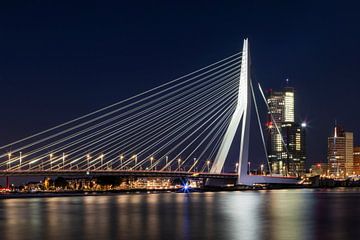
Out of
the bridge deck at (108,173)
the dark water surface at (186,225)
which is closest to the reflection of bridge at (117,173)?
the bridge deck at (108,173)

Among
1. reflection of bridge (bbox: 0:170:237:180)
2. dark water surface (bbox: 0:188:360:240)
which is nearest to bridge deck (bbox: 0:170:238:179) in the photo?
reflection of bridge (bbox: 0:170:237:180)

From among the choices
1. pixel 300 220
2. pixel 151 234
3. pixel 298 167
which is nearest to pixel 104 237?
pixel 151 234

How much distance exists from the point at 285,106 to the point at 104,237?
157m

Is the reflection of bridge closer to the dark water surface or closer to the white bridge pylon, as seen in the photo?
the white bridge pylon

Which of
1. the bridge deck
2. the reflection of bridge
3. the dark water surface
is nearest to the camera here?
the dark water surface

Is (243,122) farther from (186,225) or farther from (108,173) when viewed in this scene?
(186,225)

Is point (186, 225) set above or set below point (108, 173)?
below

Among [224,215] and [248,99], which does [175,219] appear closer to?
[224,215]

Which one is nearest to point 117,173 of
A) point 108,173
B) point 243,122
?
point 108,173

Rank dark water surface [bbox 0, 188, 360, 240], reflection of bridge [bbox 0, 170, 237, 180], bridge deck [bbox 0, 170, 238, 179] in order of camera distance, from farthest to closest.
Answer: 1. reflection of bridge [bbox 0, 170, 237, 180]
2. bridge deck [bbox 0, 170, 238, 179]
3. dark water surface [bbox 0, 188, 360, 240]

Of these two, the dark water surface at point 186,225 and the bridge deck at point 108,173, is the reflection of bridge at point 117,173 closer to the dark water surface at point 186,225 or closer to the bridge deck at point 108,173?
the bridge deck at point 108,173

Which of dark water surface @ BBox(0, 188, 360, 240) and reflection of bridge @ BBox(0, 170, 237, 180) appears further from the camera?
reflection of bridge @ BBox(0, 170, 237, 180)

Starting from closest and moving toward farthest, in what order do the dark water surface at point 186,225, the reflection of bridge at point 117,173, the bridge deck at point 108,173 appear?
the dark water surface at point 186,225, the bridge deck at point 108,173, the reflection of bridge at point 117,173

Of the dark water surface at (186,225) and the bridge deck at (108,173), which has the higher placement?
the bridge deck at (108,173)
